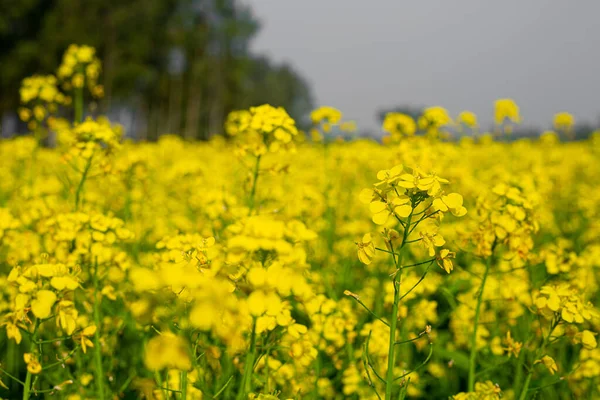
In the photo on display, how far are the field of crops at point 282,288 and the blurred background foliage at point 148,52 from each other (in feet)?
53.9

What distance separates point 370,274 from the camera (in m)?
3.74

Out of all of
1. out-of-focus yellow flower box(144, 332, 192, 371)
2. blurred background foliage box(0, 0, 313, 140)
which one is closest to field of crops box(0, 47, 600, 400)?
out-of-focus yellow flower box(144, 332, 192, 371)

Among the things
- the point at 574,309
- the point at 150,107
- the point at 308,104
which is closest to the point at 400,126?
the point at 574,309

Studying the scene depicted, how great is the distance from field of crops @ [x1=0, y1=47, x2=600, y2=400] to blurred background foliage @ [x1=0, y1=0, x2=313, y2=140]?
53.9 ft

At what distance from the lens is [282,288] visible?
3.09ft

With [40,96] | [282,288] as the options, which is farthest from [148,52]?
[282,288]

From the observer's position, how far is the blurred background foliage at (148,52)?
62.5 feet

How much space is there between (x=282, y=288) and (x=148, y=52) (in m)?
23.9

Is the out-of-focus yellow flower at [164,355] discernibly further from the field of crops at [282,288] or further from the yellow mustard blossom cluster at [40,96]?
the yellow mustard blossom cluster at [40,96]

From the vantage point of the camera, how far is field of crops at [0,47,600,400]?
3.86 ft

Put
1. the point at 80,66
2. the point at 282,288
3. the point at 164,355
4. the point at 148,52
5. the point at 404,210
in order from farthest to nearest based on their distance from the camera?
the point at 148,52
the point at 80,66
the point at 404,210
the point at 282,288
the point at 164,355

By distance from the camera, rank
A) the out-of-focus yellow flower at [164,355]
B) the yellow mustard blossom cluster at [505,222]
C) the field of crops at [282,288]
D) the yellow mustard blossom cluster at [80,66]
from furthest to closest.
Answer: the yellow mustard blossom cluster at [80,66] < the yellow mustard blossom cluster at [505,222] < the field of crops at [282,288] < the out-of-focus yellow flower at [164,355]

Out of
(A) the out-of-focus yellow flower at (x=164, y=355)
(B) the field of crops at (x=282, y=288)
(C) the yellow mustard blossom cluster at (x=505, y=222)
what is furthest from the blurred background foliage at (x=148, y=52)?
(A) the out-of-focus yellow flower at (x=164, y=355)

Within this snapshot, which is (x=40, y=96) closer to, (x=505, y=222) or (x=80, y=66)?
(x=80, y=66)
